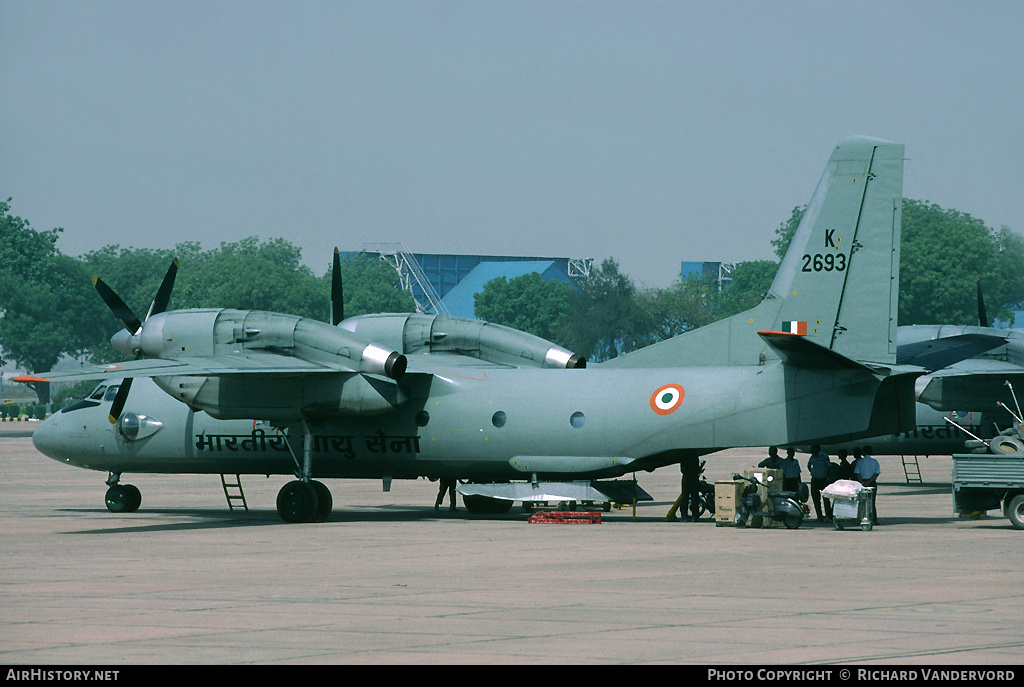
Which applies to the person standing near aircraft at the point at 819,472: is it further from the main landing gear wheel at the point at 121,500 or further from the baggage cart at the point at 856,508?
the main landing gear wheel at the point at 121,500

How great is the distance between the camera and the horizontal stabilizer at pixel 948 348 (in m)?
32.2

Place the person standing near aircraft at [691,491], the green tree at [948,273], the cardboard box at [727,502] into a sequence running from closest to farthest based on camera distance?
the cardboard box at [727,502] → the person standing near aircraft at [691,491] → the green tree at [948,273]

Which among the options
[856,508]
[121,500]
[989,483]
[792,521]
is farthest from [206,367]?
[989,483]

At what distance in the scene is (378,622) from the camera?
14.4 meters

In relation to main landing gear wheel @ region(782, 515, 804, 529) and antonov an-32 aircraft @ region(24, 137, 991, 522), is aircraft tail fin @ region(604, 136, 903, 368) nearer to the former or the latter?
antonov an-32 aircraft @ region(24, 137, 991, 522)

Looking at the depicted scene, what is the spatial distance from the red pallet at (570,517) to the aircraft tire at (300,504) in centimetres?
489

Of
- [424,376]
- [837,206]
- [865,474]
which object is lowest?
[865,474]

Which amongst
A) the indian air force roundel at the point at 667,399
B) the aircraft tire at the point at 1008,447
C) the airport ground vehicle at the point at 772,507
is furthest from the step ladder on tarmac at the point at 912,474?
the indian air force roundel at the point at 667,399

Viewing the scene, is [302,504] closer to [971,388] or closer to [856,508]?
[856,508]

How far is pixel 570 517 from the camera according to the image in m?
29.1

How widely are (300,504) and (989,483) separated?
14.6 meters
